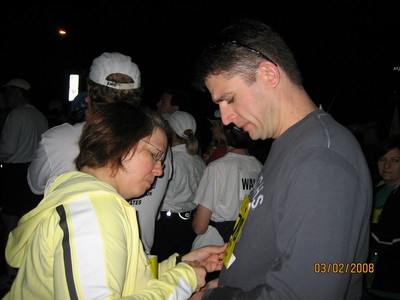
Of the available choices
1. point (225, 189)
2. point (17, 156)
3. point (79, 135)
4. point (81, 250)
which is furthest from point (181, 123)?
point (81, 250)

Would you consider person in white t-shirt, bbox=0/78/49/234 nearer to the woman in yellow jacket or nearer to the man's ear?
the woman in yellow jacket

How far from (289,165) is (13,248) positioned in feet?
3.80

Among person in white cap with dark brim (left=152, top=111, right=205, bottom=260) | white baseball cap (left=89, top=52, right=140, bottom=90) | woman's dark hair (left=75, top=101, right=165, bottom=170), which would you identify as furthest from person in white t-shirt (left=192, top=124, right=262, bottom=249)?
woman's dark hair (left=75, top=101, right=165, bottom=170)

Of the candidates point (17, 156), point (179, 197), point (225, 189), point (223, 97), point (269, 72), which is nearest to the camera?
point (269, 72)

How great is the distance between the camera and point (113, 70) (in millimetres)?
2021

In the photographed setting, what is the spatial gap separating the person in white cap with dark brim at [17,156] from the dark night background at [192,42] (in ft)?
30.0

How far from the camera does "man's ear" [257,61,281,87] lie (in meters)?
1.29

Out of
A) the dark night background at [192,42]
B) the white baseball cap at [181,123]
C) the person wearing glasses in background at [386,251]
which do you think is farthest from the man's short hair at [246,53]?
the dark night background at [192,42]

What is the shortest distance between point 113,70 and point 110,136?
2.94 feet

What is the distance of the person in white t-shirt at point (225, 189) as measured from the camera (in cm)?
296

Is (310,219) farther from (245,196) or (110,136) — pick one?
(110,136)

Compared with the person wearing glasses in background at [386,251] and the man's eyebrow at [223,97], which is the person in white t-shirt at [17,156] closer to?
the man's eyebrow at [223,97]

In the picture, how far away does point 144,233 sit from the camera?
2.05 metres

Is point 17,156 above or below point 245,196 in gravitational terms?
below
